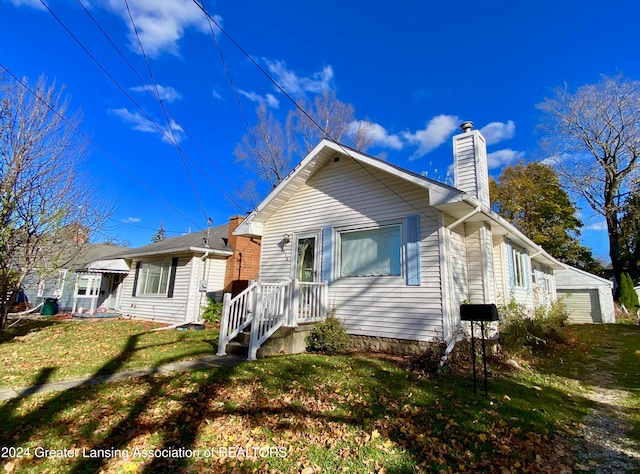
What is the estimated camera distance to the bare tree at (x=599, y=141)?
2100cm

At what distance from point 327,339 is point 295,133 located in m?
16.5

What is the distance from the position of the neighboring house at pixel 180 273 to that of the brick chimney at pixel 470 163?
8.87 meters

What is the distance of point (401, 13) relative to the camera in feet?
32.7

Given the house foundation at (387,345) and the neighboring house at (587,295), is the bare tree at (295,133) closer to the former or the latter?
→ the house foundation at (387,345)

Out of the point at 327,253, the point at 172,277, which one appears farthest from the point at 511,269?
the point at 172,277

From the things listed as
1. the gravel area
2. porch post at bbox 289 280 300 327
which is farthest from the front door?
the gravel area

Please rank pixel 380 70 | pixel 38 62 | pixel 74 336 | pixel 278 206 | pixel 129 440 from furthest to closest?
pixel 380 70
pixel 278 206
pixel 74 336
pixel 38 62
pixel 129 440

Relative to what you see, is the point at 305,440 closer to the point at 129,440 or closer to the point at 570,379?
the point at 129,440

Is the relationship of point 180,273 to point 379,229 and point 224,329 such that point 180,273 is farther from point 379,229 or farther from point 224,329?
point 379,229

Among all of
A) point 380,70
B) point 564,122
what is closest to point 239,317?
point 380,70

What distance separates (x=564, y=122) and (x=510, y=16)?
54.8ft

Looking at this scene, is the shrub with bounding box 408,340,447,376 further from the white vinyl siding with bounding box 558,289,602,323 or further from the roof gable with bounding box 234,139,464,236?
the white vinyl siding with bounding box 558,289,602,323

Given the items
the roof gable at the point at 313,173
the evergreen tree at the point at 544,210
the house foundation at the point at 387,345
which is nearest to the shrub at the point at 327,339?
the house foundation at the point at 387,345

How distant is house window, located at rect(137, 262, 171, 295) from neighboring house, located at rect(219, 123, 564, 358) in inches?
265
